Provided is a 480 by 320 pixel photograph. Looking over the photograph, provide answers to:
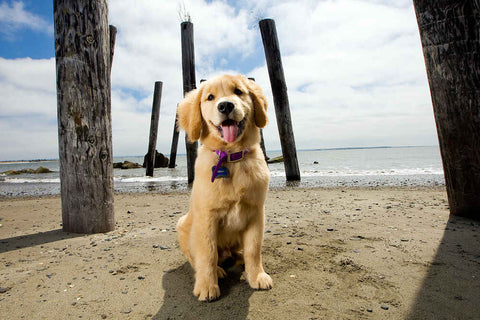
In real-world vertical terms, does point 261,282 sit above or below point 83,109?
below

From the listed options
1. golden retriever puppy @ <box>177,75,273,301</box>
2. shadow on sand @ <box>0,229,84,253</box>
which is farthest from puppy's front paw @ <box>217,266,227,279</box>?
shadow on sand @ <box>0,229,84,253</box>

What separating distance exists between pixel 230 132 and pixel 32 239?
3243 millimetres

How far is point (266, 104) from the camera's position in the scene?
2.45m

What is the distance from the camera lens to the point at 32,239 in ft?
11.6

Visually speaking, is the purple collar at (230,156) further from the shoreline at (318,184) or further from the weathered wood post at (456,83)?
the shoreline at (318,184)

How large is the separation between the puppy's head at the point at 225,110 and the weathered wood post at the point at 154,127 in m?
11.3

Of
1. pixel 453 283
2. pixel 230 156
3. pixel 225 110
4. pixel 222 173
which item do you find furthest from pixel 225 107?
pixel 453 283

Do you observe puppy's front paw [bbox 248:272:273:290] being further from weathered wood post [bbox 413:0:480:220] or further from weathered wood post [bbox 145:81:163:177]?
weathered wood post [bbox 145:81:163:177]

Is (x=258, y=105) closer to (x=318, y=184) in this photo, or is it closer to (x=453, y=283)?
(x=453, y=283)

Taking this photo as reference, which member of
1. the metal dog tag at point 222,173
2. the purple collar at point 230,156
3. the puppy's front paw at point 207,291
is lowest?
the puppy's front paw at point 207,291

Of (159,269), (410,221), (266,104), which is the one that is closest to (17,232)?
(159,269)

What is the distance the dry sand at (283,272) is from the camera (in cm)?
186

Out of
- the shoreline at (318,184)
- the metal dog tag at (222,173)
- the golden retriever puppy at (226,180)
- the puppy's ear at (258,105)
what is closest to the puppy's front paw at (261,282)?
the golden retriever puppy at (226,180)

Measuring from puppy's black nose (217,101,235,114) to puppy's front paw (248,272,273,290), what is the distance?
1.31 m
